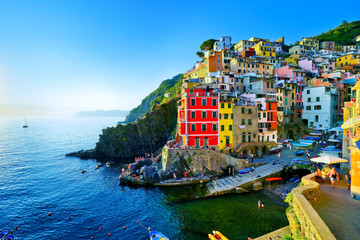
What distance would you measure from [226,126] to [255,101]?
10986 millimetres

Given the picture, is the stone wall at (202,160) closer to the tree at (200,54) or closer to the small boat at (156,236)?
the small boat at (156,236)

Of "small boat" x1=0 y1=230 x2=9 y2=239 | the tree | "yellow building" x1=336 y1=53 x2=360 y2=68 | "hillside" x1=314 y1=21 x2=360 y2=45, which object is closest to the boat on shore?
"small boat" x1=0 y1=230 x2=9 y2=239

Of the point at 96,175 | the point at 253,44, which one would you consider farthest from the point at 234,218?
the point at 253,44

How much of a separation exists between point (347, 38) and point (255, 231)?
6026 inches

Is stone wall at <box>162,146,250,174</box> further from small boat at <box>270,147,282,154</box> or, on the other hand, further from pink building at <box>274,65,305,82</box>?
pink building at <box>274,65,305,82</box>

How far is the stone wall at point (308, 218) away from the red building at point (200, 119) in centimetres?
2667

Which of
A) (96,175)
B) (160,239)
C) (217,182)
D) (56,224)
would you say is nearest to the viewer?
(160,239)

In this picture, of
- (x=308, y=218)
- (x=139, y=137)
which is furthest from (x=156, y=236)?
(x=139, y=137)

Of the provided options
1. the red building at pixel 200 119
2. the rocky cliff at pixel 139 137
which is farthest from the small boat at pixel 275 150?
the rocky cliff at pixel 139 137

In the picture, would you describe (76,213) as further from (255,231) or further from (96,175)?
(255,231)

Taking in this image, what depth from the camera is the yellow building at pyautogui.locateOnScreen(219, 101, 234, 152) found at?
39656 mm

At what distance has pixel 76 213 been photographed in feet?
91.9

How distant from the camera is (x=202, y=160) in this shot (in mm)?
36406

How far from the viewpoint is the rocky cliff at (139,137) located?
65438 mm
